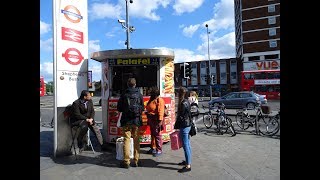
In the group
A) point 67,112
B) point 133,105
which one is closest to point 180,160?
point 133,105

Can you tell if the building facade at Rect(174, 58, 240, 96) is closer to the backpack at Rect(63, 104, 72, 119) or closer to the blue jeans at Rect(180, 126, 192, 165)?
the backpack at Rect(63, 104, 72, 119)

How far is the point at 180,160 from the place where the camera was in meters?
6.58

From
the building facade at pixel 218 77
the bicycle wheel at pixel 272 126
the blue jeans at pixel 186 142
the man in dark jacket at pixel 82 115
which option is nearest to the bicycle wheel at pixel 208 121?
the bicycle wheel at pixel 272 126

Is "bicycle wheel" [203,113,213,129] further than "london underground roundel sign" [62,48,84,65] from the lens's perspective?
Yes

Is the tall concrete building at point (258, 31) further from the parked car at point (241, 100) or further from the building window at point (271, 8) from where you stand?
the parked car at point (241, 100)

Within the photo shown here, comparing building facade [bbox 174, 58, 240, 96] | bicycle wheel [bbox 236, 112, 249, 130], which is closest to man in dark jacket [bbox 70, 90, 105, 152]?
bicycle wheel [bbox 236, 112, 249, 130]

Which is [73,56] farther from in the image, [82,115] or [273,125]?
[273,125]

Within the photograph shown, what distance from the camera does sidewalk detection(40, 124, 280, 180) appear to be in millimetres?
5480

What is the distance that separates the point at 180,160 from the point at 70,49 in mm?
3728

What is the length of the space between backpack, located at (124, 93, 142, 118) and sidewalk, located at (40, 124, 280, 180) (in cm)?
110
